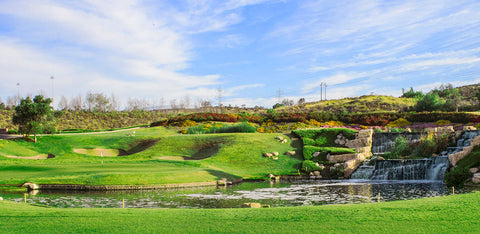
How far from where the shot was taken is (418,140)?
2891 cm

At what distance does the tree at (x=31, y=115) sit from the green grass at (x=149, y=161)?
136cm

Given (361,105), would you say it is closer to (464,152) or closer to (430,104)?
(430,104)

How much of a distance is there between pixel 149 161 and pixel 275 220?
70.7 ft

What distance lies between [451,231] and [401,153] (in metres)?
22.8

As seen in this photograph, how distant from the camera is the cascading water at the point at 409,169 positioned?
23742 mm

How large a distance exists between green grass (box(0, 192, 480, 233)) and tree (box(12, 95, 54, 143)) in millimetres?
31146

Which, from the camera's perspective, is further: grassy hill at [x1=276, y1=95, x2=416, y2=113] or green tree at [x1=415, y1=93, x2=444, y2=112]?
grassy hill at [x1=276, y1=95, x2=416, y2=113]

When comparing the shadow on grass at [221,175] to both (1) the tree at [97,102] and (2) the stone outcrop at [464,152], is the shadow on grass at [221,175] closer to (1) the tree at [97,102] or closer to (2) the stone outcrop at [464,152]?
(2) the stone outcrop at [464,152]

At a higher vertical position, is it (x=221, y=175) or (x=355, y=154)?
(x=355, y=154)

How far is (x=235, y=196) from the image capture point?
18000 millimetres

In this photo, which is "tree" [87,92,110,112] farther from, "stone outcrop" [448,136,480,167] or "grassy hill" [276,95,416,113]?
"stone outcrop" [448,136,480,167]

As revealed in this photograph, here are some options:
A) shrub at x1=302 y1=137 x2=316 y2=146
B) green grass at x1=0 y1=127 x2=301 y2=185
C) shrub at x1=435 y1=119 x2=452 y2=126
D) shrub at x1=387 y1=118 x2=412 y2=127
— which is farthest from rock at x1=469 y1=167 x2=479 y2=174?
shrub at x1=387 y1=118 x2=412 y2=127

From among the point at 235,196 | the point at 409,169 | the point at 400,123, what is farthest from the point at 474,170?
the point at 400,123

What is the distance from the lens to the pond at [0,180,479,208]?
51.4ft
